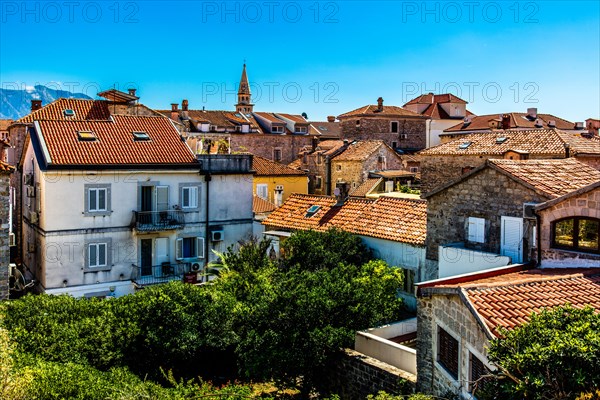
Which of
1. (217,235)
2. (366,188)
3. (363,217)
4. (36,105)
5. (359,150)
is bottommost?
(217,235)

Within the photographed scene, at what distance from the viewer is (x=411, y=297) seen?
66.4ft

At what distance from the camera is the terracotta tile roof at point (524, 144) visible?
30531 millimetres

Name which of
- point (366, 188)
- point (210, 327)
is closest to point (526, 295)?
point (210, 327)

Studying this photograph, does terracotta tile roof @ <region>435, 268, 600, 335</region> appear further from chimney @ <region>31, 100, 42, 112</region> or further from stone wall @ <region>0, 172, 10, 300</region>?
chimney @ <region>31, 100, 42, 112</region>

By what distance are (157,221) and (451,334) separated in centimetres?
1733

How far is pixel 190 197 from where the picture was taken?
27406 mm

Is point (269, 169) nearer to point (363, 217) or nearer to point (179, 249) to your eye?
point (179, 249)

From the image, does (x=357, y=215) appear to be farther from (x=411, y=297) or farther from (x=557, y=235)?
(x=557, y=235)

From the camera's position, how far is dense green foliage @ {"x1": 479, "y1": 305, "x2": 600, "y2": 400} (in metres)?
8.09

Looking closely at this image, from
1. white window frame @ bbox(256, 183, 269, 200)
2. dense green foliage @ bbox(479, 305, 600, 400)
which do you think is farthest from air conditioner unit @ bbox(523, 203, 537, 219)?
white window frame @ bbox(256, 183, 269, 200)

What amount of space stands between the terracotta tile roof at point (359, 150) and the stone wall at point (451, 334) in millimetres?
34077

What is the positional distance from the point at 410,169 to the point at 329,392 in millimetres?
39174

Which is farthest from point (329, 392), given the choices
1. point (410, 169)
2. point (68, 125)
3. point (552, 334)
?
point (410, 169)

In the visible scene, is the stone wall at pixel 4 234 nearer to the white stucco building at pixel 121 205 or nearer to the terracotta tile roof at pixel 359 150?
the white stucco building at pixel 121 205
